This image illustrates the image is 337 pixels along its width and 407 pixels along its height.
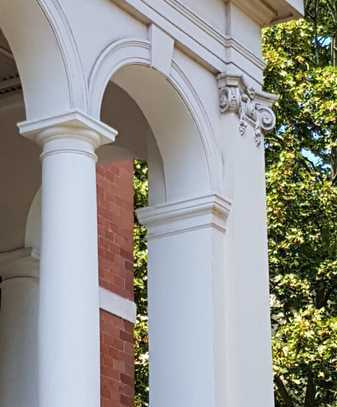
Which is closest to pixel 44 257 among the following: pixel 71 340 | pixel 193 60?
pixel 71 340

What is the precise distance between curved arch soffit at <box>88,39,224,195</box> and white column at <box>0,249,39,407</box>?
8.00ft

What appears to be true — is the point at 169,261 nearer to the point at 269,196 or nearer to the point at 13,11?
the point at 13,11

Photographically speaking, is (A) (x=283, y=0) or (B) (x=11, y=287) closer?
(A) (x=283, y=0)

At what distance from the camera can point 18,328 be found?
12.2 metres

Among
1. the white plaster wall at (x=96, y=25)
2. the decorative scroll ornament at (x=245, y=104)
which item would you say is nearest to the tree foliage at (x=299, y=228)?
the decorative scroll ornament at (x=245, y=104)

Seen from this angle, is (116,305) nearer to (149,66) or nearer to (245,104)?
(245,104)

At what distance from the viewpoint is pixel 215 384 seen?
984 centimetres

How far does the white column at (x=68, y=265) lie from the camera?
829cm

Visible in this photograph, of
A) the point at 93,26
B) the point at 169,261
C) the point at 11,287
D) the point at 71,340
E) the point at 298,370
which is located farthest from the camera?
the point at 298,370

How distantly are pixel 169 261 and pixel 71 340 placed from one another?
82.5 inches

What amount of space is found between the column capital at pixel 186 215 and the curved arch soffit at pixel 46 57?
1.65 metres

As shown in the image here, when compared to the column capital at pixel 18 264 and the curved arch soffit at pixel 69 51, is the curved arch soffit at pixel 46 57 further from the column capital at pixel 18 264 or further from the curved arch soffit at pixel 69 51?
the column capital at pixel 18 264

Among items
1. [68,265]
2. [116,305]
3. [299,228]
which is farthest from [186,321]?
[299,228]

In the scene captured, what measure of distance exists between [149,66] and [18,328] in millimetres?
3370
